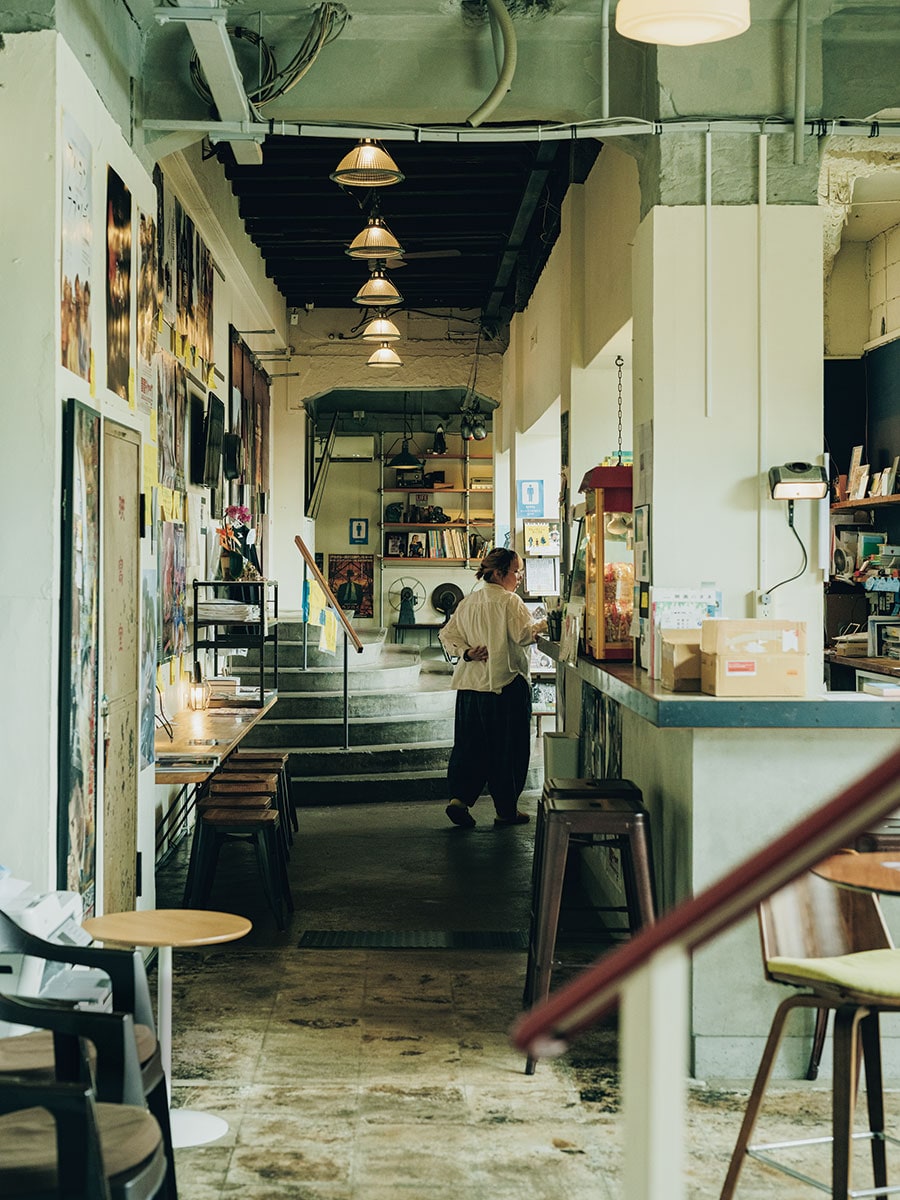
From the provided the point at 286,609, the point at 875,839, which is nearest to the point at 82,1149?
the point at 875,839

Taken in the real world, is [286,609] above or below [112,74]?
below

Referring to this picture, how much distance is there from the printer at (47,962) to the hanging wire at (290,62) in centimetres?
319

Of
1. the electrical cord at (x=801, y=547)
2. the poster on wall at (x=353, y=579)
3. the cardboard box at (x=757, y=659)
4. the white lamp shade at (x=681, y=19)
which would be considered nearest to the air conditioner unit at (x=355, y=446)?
the poster on wall at (x=353, y=579)

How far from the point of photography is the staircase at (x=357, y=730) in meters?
9.22

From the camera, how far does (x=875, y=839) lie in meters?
3.76

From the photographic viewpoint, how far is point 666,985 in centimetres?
108

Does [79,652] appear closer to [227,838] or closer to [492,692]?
[227,838]

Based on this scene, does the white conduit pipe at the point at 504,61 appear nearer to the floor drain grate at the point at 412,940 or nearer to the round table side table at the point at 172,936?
the round table side table at the point at 172,936

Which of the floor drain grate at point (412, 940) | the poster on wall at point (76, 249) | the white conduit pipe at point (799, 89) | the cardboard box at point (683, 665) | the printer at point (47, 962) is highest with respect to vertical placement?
the white conduit pipe at point (799, 89)

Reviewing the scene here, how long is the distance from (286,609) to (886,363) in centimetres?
700

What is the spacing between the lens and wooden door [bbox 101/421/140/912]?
178 inches

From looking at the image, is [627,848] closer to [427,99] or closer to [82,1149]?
[82,1149]

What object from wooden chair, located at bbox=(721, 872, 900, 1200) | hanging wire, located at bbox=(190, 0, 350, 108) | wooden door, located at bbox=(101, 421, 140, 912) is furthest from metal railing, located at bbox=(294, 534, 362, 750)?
wooden chair, located at bbox=(721, 872, 900, 1200)

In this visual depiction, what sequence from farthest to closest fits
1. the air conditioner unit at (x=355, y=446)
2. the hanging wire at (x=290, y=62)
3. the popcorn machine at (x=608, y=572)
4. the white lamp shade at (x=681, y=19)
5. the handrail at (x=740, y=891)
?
the air conditioner unit at (x=355, y=446), the popcorn machine at (x=608, y=572), the hanging wire at (x=290, y=62), the white lamp shade at (x=681, y=19), the handrail at (x=740, y=891)
